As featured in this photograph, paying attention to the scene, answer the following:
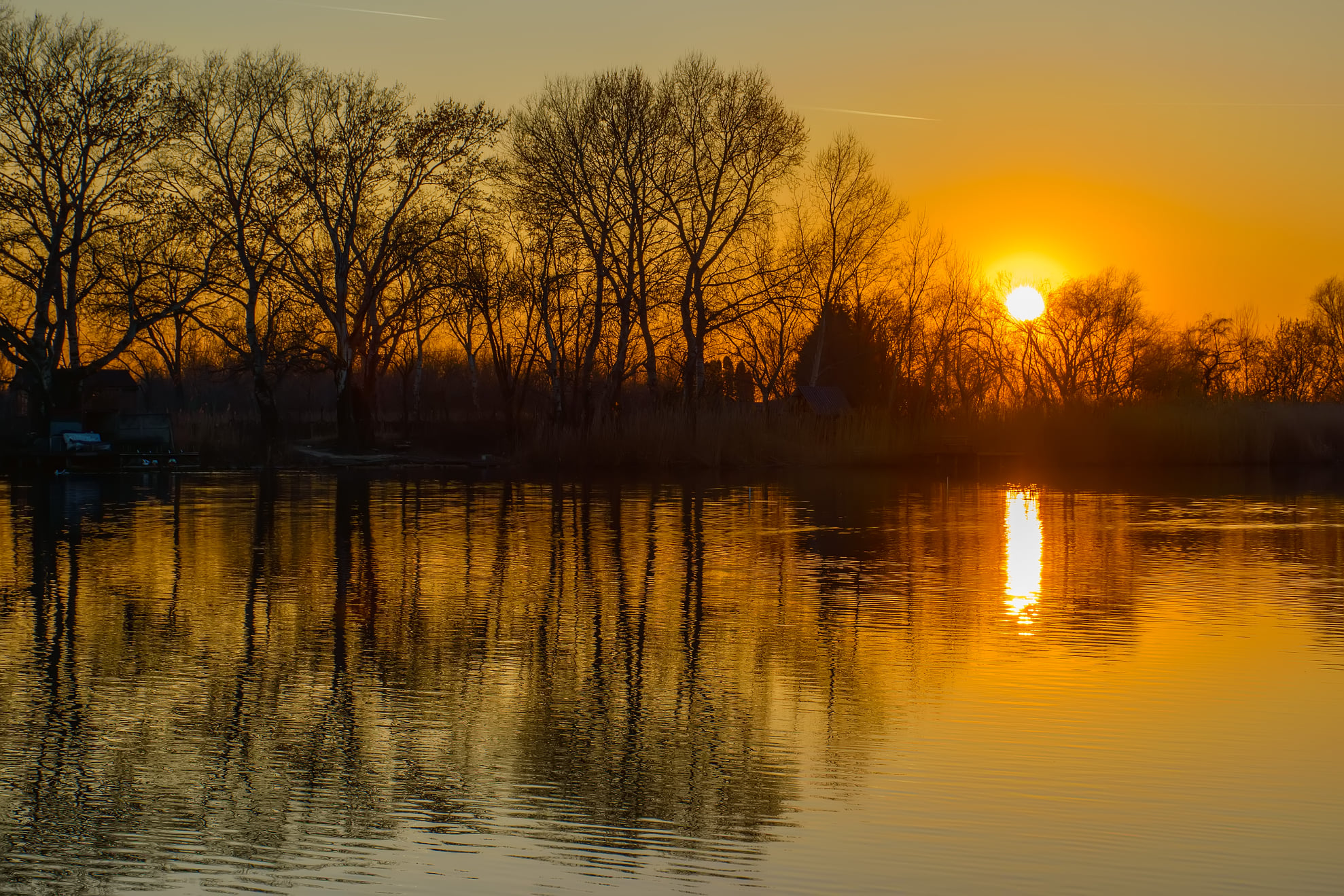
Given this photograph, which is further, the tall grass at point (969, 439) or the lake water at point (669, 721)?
the tall grass at point (969, 439)

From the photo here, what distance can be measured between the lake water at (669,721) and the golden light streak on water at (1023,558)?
0.11 m

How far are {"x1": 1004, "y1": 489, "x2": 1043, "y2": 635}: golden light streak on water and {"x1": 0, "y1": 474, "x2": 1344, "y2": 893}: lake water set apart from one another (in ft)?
0.36

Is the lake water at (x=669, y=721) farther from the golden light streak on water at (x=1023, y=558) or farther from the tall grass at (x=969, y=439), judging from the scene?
the tall grass at (x=969, y=439)

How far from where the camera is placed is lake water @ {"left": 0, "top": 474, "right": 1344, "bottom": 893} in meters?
5.23

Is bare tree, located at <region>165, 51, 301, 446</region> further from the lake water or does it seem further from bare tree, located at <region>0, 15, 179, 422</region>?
the lake water

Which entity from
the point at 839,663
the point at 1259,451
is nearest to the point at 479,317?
the point at 1259,451

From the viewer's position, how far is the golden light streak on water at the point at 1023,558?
12031 millimetres

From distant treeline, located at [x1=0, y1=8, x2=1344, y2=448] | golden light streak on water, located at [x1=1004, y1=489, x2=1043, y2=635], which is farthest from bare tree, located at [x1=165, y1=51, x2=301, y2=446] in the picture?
golden light streak on water, located at [x1=1004, y1=489, x2=1043, y2=635]

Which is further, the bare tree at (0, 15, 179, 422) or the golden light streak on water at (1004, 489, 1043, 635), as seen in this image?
the bare tree at (0, 15, 179, 422)

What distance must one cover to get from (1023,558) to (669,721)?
9.49 metres

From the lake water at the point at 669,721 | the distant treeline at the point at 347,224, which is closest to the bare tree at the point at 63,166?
the distant treeline at the point at 347,224

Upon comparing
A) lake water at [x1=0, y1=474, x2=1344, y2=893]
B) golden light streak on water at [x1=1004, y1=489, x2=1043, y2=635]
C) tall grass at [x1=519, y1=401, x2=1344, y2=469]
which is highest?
tall grass at [x1=519, y1=401, x2=1344, y2=469]

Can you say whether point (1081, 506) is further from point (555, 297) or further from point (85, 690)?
point (555, 297)

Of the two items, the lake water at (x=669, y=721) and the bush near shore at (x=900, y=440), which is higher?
the bush near shore at (x=900, y=440)
